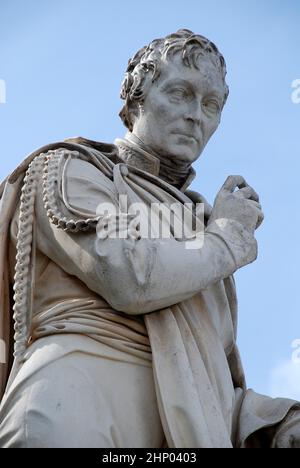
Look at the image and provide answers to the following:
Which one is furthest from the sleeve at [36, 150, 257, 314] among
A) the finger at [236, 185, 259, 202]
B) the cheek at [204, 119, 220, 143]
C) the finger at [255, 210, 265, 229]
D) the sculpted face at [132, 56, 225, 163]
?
the cheek at [204, 119, 220, 143]

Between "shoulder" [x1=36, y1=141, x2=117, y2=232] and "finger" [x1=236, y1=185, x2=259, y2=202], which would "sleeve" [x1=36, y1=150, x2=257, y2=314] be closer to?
"shoulder" [x1=36, y1=141, x2=117, y2=232]

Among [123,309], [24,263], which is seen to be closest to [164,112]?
[24,263]

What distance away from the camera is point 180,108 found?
8.03m

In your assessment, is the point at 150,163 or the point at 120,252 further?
the point at 150,163

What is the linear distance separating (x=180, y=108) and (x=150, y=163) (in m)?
0.38

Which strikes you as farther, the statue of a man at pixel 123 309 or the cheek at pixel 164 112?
the cheek at pixel 164 112

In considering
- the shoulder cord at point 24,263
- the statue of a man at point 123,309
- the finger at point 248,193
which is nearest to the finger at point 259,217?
the statue of a man at point 123,309

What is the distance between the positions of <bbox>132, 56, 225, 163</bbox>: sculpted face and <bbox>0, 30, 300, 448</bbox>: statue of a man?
0.03 ft

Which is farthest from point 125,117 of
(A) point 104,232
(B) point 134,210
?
(A) point 104,232

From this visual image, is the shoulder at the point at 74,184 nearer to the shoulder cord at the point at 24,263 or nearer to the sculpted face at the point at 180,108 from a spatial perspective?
the shoulder cord at the point at 24,263

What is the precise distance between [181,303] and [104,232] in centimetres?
60

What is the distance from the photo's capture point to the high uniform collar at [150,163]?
8.10 m

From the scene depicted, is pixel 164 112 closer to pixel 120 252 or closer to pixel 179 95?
pixel 179 95

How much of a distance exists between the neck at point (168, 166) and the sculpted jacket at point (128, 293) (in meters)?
0.45
